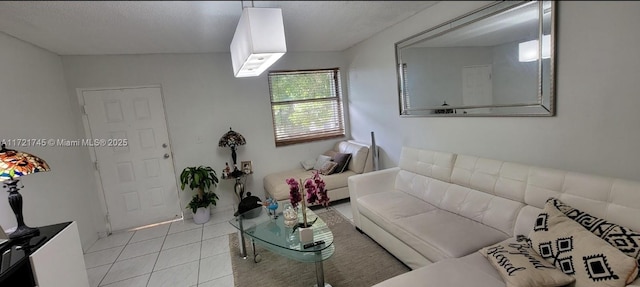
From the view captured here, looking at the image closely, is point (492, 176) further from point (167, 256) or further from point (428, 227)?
point (167, 256)

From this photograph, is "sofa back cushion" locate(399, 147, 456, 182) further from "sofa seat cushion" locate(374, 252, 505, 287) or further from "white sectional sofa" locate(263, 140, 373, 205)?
"sofa seat cushion" locate(374, 252, 505, 287)

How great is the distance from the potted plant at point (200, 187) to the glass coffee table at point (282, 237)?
3.79 feet

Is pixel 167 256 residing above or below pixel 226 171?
below

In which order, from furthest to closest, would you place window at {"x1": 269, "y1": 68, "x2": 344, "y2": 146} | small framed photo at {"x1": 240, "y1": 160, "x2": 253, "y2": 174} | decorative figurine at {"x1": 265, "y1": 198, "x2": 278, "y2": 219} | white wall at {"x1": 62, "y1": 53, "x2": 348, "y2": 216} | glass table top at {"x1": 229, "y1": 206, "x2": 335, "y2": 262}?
window at {"x1": 269, "y1": 68, "x2": 344, "y2": 146} → small framed photo at {"x1": 240, "y1": 160, "x2": 253, "y2": 174} → white wall at {"x1": 62, "y1": 53, "x2": 348, "y2": 216} → decorative figurine at {"x1": 265, "y1": 198, "x2": 278, "y2": 219} → glass table top at {"x1": 229, "y1": 206, "x2": 335, "y2": 262}

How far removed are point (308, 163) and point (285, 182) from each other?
0.68 meters

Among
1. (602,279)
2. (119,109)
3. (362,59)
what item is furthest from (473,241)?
(119,109)

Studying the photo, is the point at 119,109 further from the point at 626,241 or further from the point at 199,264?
the point at 626,241

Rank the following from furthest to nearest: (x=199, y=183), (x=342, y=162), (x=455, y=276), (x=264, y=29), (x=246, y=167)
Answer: (x=246, y=167) → (x=342, y=162) → (x=199, y=183) → (x=455, y=276) → (x=264, y=29)

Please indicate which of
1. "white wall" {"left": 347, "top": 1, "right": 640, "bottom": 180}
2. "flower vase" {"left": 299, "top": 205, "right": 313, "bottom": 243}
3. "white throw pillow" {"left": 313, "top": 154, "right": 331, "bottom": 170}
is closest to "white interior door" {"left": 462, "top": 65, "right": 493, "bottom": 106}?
"white wall" {"left": 347, "top": 1, "right": 640, "bottom": 180}

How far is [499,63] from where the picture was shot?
1428mm

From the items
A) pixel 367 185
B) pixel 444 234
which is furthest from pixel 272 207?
pixel 444 234

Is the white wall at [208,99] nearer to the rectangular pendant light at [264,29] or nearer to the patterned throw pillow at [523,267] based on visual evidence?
the rectangular pendant light at [264,29]

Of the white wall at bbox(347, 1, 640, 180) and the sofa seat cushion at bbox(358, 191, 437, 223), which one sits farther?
the sofa seat cushion at bbox(358, 191, 437, 223)

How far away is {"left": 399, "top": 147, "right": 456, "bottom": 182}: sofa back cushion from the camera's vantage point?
2.35m
